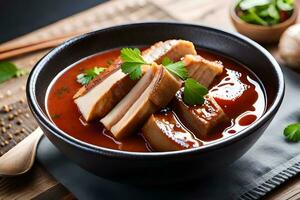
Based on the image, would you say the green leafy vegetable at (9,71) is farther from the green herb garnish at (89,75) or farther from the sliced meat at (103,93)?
the sliced meat at (103,93)

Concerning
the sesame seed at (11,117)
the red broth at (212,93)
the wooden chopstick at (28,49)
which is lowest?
the sesame seed at (11,117)

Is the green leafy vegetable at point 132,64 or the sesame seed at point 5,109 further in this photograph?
the sesame seed at point 5,109

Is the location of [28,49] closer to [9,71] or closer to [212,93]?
[9,71]

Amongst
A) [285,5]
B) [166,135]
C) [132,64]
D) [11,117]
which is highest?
[132,64]

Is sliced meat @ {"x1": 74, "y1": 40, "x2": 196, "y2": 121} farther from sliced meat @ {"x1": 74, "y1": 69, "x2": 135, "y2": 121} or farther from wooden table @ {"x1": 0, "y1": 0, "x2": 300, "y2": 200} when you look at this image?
wooden table @ {"x1": 0, "y1": 0, "x2": 300, "y2": 200}

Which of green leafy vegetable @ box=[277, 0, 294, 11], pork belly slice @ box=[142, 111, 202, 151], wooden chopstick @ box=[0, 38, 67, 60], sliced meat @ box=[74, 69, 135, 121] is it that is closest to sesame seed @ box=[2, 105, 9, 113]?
wooden chopstick @ box=[0, 38, 67, 60]

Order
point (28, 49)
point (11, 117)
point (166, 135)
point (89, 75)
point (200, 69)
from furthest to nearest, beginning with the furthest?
point (28, 49), point (11, 117), point (89, 75), point (200, 69), point (166, 135)

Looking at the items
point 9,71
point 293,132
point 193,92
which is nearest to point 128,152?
point 193,92

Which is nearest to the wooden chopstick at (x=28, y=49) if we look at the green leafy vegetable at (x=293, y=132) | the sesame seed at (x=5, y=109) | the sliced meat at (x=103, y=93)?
the sesame seed at (x=5, y=109)
